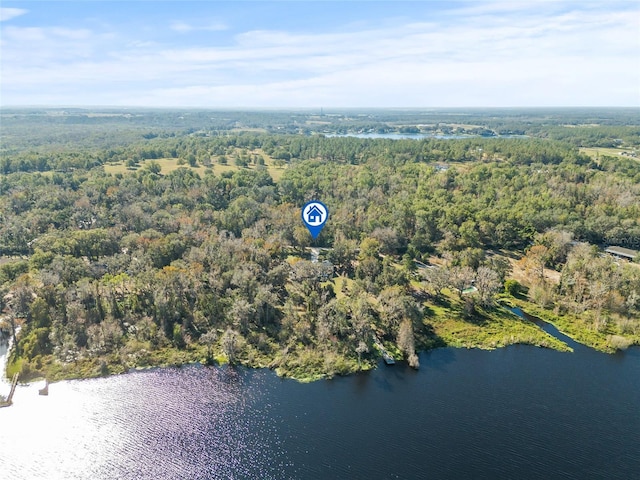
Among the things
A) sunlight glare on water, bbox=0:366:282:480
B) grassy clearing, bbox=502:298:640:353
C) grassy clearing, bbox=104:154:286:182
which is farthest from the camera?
grassy clearing, bbox=104:154:286:182

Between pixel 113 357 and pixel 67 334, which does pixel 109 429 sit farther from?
pixel 67 334

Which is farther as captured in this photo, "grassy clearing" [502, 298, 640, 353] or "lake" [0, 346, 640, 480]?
"grassy clearing" [502, 298, 640, 353]

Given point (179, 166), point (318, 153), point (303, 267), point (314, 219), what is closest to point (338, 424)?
point (303, 267)

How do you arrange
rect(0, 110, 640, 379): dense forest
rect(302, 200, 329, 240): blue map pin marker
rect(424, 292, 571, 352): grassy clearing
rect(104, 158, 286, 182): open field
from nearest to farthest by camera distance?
rect(0, 110, 640, 379): dense forest, rect(424, 292, 571, 352): grassy clearing, rect(302, 200, 329, 240): blue map pin marker, rect(104, 158, 286, 182): open field

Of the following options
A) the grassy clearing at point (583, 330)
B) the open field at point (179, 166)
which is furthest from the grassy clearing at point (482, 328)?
the open field at point (179, 166)

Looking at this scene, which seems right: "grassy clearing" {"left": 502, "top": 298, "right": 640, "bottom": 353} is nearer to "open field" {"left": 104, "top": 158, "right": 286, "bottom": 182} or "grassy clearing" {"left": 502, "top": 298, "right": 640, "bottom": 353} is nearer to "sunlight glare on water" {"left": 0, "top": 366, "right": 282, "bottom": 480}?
"sunlight glare on water" {"left": 0, "top": 366, "right": 282, "bottom": 480}

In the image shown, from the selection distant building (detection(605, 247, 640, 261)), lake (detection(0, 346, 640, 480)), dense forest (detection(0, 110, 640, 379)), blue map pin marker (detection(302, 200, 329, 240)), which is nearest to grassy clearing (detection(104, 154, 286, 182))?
dense forest (detection(0, 110, 640, 379))
